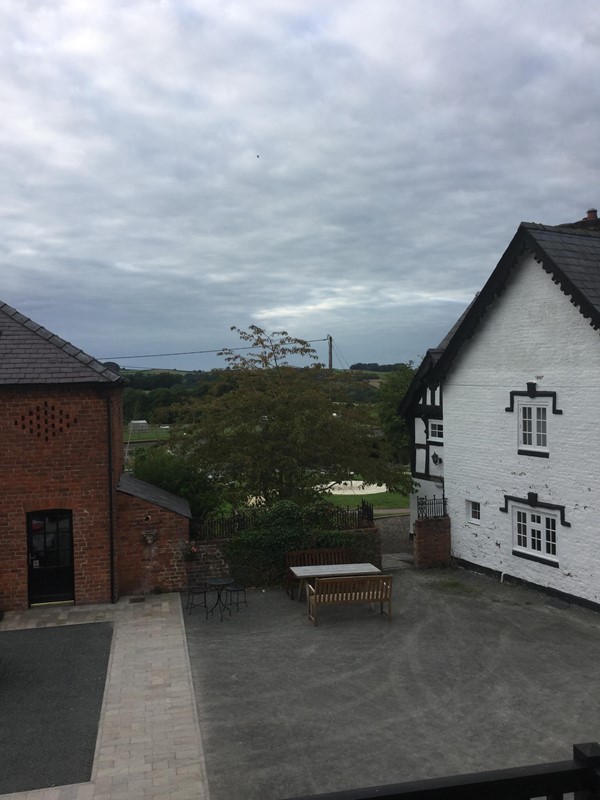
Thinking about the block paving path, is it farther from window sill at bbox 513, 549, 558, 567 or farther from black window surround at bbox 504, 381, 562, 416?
black window surround at bbox 504, 381, 562, 416

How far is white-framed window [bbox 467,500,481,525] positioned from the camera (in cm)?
1717

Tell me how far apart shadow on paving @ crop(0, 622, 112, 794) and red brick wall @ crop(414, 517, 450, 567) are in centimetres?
867

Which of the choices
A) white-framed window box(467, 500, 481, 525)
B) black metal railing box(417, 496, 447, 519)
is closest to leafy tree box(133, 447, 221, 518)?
black metal railing box(417, 496, 447, 519)

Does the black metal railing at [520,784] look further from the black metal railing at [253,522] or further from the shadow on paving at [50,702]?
the black metal railing at [253,522]

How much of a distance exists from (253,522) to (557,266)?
9.51m

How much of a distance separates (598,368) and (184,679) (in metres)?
10.4

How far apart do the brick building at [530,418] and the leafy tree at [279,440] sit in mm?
2503

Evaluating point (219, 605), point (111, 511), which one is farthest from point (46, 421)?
point (219, 605)

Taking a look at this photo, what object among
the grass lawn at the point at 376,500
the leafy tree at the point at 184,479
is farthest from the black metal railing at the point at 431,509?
the grass lawn at the point at 376,500

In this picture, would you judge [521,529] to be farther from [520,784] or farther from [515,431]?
[520,784]

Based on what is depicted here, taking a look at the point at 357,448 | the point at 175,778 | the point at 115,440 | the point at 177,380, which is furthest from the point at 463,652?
the point at 177,380

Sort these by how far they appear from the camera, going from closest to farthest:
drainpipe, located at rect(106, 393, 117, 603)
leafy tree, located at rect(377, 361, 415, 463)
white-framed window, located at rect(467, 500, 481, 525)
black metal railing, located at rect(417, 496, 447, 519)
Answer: drainpipe, located at rect(106, 393, 117, 603) < white-framed window, located at rect(467, 500, 481, 525) < black metal railing, located at rect(417, 496, 447, 519) < leafy tree, located at rect(377, 361, 415, 463)

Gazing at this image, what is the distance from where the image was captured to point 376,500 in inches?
1294

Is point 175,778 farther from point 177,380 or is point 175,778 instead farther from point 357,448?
point 177,380
